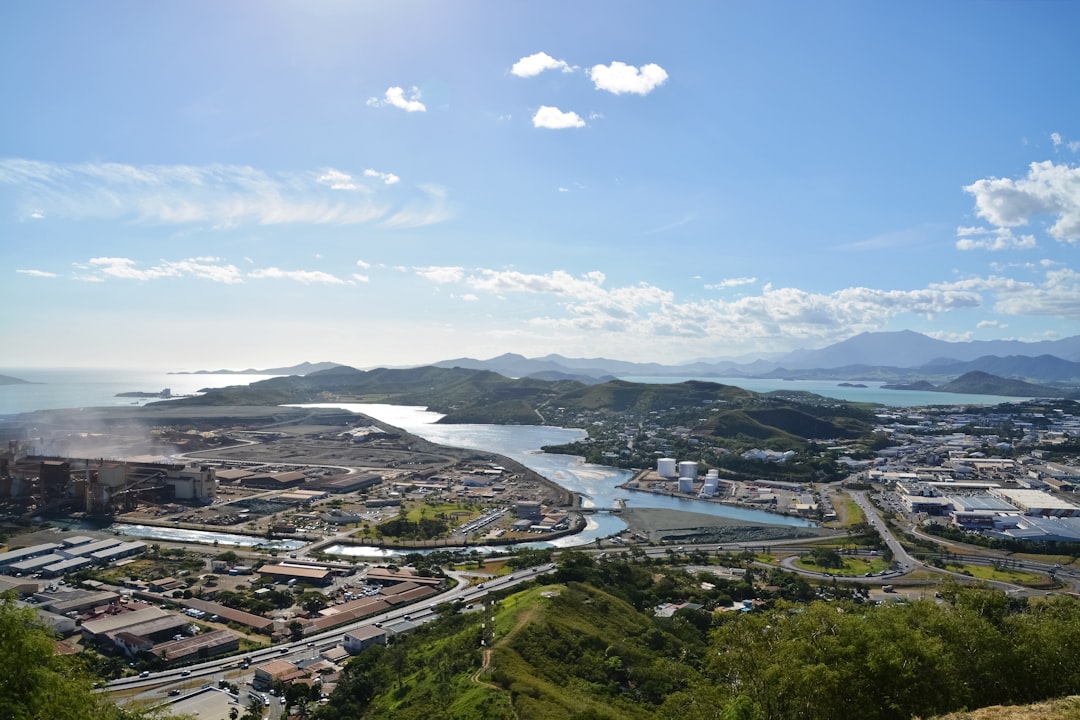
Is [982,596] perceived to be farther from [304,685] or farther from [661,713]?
[304,685]

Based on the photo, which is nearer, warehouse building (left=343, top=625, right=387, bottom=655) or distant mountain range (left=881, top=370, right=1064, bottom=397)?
warehouse building (left=343, top=625, right=387, bottom=655)

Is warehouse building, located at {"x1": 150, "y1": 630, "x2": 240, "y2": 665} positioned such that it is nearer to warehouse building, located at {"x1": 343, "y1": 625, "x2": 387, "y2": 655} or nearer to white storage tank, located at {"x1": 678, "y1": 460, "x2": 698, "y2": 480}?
warehouse building, located at {"x1": 343, "y1": 625, "x2": 387, "y2": 655}

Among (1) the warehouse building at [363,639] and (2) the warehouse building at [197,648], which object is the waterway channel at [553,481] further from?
(1) the warehouse building at [363,639]

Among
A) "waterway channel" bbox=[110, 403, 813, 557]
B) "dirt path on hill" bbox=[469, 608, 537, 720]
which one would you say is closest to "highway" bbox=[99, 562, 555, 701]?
"dirt path on hill" bbox=[469, 608, 537, 720]

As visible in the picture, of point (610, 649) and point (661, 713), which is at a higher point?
point (661, 713)

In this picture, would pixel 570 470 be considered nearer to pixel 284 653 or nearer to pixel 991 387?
pixel 284 653

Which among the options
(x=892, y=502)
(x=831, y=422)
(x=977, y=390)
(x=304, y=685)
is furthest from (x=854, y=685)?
(x=977, y=390)

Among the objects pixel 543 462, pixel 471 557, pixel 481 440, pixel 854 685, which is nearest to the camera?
pixel 854 685

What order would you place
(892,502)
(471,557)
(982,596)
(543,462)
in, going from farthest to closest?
1. (543,462)
2. (892,502)
3. (471,557)
4. (982,596)
